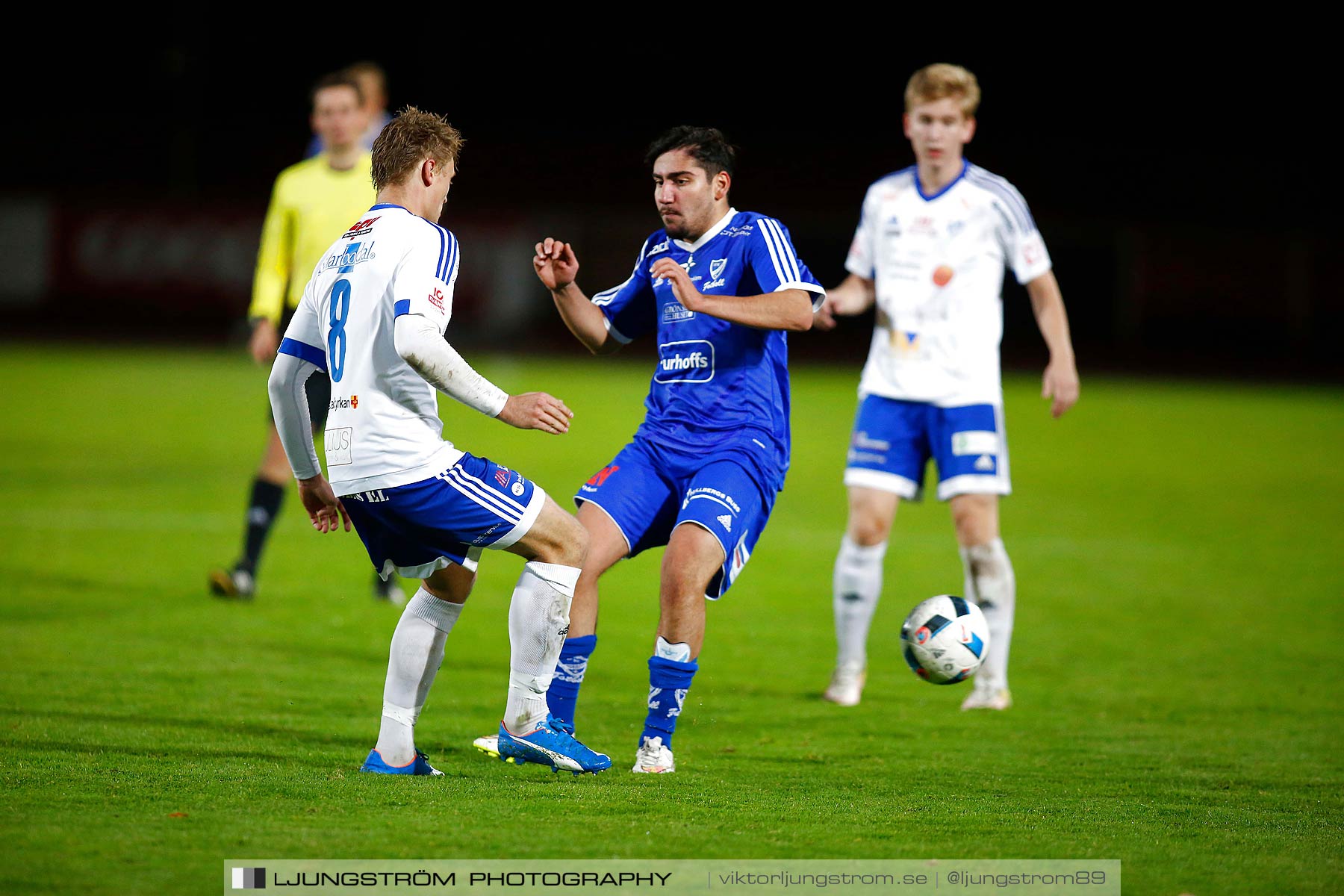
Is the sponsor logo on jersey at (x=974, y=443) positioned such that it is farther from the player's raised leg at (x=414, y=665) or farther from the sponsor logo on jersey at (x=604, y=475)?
the player's raised leg at (x=414, y=665)

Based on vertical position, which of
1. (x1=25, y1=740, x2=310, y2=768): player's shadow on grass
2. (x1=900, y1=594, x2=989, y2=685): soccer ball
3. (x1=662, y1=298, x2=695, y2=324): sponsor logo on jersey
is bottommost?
(x1=25, y1=740, x2=310, y2=768): player's shadow on grass

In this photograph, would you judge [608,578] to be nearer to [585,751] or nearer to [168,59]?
[585,751]

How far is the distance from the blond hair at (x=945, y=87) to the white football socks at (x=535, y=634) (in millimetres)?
2721

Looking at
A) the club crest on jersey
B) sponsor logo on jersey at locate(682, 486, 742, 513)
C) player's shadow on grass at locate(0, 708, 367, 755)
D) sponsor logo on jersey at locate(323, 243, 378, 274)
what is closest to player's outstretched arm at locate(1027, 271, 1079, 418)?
the club crest on jersey

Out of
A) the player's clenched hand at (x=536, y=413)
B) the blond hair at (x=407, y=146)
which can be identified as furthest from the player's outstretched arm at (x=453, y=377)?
the blond hair at (x=407, y=146)

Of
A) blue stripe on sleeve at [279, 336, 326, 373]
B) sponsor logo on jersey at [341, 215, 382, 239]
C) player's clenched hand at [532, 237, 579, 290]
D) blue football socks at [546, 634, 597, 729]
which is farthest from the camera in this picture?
player's clenched hand at [532, 237, 579, 290]

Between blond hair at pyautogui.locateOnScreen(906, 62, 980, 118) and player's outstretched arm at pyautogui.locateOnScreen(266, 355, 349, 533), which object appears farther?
blond hair at pyautogui.locateOnScreen(906, 62, 980, 118)

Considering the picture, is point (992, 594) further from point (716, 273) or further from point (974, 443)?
point (716, 273)

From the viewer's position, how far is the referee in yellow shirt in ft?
23.1

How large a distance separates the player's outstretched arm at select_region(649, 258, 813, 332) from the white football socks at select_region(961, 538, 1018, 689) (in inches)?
65.1

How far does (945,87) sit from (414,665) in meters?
3.25

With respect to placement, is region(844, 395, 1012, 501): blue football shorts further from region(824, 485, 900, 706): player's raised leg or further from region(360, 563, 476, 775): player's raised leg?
region(360, 563, 476, 775): player's raised leg

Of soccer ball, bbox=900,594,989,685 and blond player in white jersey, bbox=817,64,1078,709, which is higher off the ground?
blond player in white jersey, bbox=817,64,1078,709

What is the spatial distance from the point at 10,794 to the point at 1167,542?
8.58 meters
